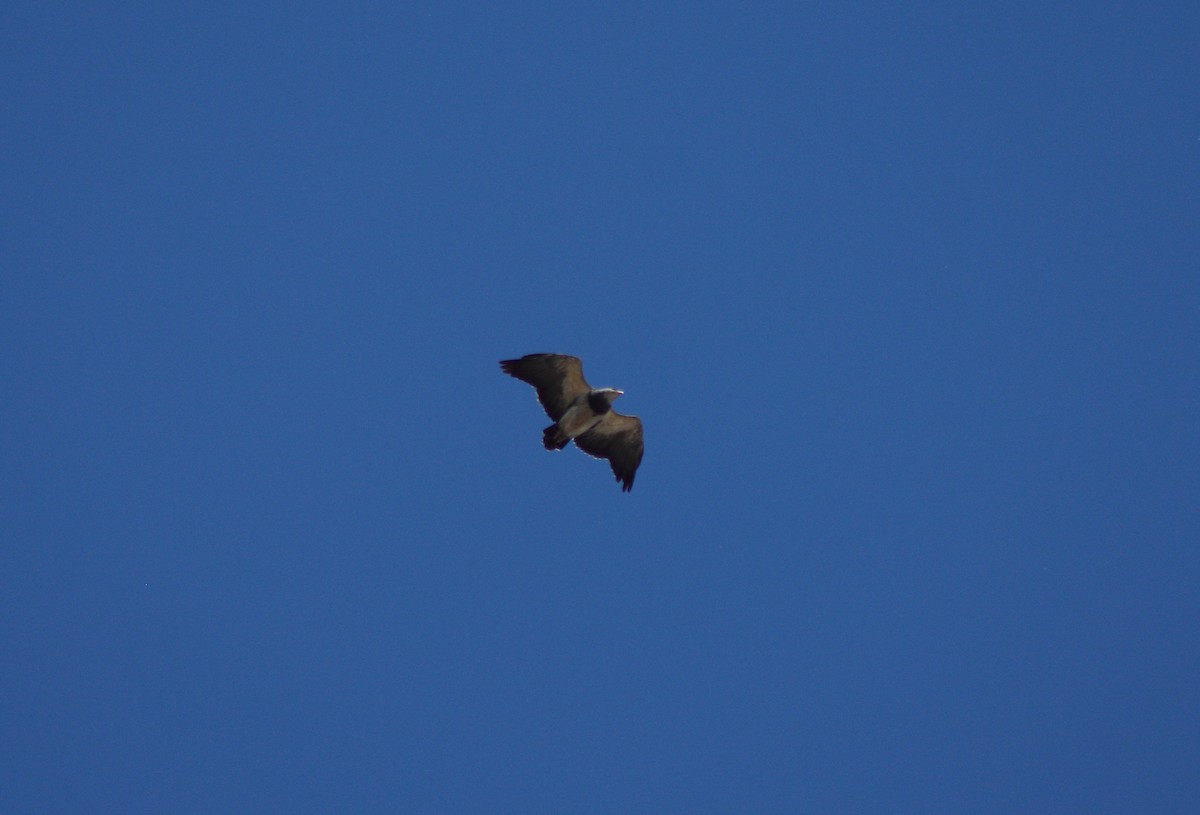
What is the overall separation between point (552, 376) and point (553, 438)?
0.89 m

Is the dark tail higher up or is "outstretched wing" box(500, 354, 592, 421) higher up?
"outstretched wing" box(500, 354, 592, 421)

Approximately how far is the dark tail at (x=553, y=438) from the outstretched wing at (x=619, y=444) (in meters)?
0.72

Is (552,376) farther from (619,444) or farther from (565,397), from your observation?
(619,444)

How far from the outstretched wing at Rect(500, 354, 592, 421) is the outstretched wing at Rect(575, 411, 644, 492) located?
27.6 inches

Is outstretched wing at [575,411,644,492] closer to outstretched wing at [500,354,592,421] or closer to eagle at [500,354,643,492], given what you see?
eagle at [500,354,643,492]

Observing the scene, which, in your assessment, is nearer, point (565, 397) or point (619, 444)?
point (565, 397)

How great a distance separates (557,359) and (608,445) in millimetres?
1732

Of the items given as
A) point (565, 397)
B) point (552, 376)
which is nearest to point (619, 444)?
point (565, 397)

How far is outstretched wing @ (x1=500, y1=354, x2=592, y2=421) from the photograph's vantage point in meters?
15.1

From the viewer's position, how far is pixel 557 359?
49.6 ft

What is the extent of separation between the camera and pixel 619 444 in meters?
16.1

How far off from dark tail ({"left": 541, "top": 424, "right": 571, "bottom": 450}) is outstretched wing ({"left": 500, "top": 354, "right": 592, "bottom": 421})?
0.21 metres

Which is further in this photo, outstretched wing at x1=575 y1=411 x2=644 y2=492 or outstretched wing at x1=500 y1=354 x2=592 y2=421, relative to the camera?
outstretched wing at x1=575 y1=411 x2=644 y2=492

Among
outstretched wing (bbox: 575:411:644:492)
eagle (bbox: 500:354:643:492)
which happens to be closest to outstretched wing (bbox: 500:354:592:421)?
eagle (bbox: 500:354:643:492)
